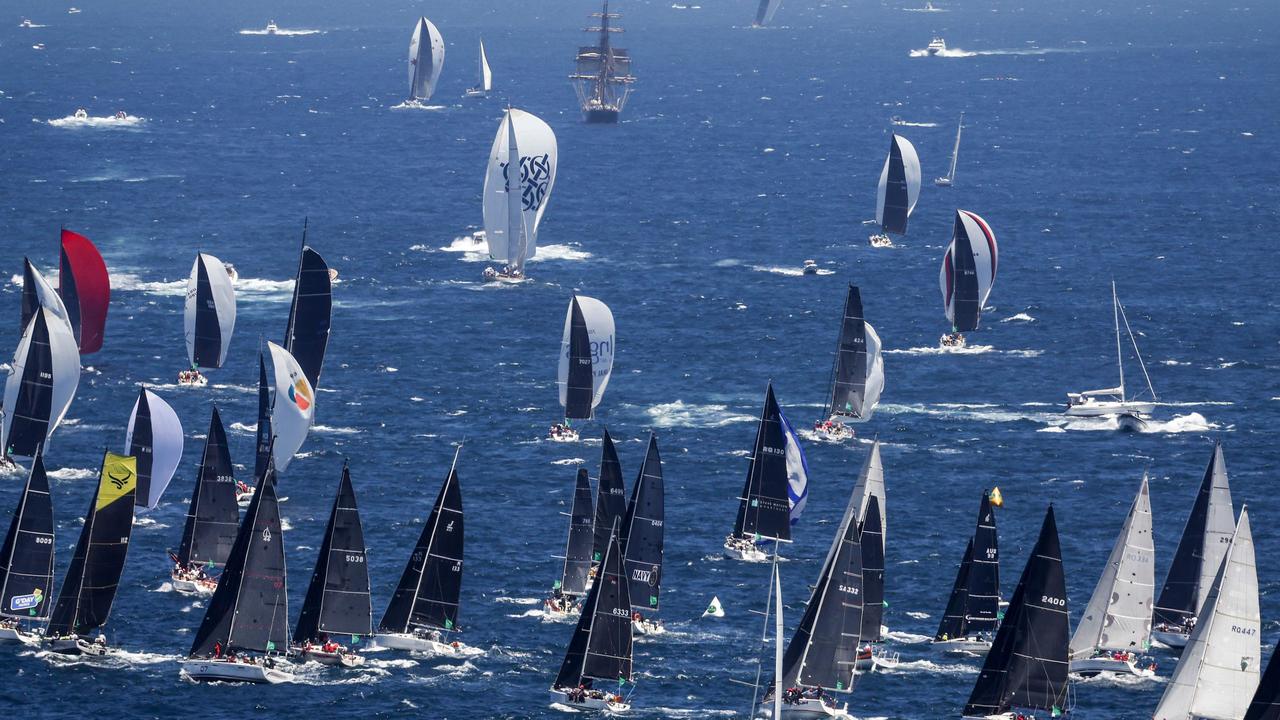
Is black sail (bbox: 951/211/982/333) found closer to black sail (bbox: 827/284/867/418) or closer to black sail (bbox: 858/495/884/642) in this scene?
black sail (bbox: 827/284/867/418)

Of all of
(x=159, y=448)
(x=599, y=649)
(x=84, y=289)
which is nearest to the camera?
(x=599, y=649)

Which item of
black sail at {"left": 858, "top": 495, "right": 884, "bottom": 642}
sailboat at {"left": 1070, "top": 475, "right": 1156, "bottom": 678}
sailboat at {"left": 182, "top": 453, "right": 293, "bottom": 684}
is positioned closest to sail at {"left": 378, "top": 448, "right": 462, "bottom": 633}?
sailboat at {"left": 182, "top": 453, "right": 293, "bottom": 684}

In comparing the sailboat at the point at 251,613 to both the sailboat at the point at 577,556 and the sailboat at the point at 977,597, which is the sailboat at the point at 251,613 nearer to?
the sailboat at the point at 577,556

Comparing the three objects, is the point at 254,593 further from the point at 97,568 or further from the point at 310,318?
the point at 310,318

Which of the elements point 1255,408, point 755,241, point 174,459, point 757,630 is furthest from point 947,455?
point 755,241

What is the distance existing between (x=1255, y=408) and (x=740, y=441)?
35209mm

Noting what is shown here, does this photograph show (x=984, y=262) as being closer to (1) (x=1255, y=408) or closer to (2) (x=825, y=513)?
(1) (x=1255, y=408)

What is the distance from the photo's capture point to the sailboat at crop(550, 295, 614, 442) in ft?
435

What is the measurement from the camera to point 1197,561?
97.7 meters

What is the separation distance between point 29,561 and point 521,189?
293 ft

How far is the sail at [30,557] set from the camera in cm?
9319

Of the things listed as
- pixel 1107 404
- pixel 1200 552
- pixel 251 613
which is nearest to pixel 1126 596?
pixel 1200 552

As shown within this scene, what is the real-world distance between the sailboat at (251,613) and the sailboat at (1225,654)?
121ft

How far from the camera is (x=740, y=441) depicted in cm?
13025
